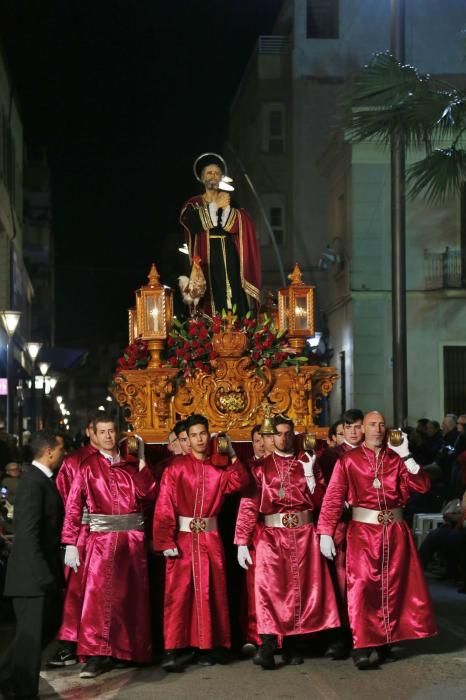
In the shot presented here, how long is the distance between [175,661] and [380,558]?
1678mm

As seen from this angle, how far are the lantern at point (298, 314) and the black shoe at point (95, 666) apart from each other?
3.79 metres

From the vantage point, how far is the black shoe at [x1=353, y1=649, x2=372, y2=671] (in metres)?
8.70

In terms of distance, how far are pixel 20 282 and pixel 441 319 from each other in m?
19.7

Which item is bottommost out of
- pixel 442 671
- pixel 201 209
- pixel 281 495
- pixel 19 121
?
pixel 442 671

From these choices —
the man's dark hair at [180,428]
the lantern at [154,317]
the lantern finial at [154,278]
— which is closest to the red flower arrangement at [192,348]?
the lantern at [154,317]

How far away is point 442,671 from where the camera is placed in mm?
8586

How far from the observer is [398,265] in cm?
1862

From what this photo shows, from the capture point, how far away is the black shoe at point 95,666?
862 centimetres

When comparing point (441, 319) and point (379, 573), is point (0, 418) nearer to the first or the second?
point (441, 319)

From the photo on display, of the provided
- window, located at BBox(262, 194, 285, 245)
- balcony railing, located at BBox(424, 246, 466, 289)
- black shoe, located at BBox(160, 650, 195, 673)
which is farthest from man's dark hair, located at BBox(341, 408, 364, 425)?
window, located at BBox(262, 194, 285, 245)

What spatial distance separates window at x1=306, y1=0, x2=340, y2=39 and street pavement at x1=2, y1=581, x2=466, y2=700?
1233 inches

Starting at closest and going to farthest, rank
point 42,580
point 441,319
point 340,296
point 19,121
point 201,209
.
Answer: point 42,580, point 201,209, point 441,319, point 340,296, point 19,121

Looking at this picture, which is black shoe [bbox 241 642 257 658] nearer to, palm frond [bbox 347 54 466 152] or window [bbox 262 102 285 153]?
palm frond [bbox 347 54 466 152]

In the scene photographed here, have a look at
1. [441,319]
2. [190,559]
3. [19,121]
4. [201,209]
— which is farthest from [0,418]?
[190,559]
